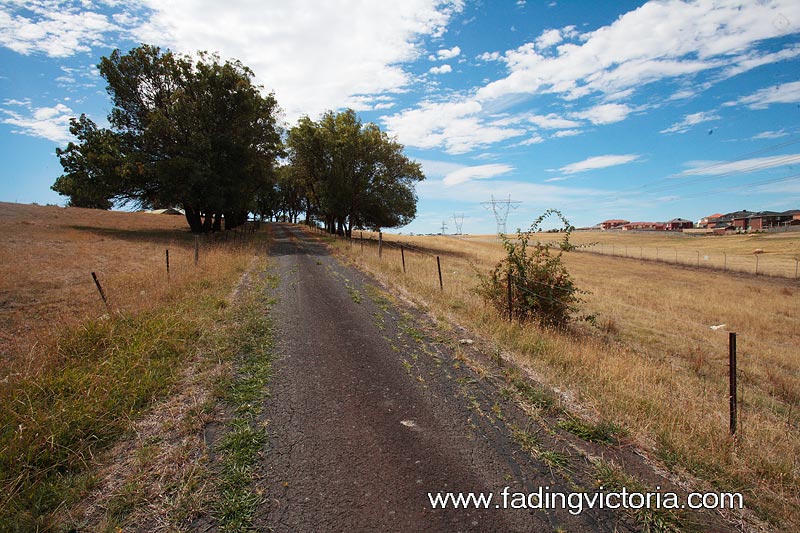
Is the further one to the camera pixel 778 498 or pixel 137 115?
pixel 137 115

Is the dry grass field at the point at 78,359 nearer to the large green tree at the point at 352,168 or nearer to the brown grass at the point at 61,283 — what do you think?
the brown grass at the point at 61,283

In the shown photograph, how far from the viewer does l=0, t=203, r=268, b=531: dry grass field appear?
345cm

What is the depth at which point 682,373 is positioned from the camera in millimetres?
8641

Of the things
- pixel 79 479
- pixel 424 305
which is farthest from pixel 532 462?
pixel 424 305

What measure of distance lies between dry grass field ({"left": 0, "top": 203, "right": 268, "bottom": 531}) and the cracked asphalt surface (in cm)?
175

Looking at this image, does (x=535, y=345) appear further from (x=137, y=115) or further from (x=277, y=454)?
(x=137, y=115)

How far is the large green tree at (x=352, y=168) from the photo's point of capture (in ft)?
Result: 129

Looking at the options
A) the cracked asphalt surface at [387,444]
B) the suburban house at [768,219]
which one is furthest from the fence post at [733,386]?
the suburban house at [768,219]

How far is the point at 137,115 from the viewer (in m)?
30.2

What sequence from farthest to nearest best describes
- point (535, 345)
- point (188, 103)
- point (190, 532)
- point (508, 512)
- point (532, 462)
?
point (188, 103) < point (535, 345) < point (532, 462) < point (508, 512) < point (190, 532)

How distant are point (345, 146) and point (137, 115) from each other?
60.6 ft

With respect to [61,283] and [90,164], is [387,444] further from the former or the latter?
[90,164]

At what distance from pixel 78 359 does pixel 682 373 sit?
1246 cm

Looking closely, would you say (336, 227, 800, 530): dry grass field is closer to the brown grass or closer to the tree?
the brown grass
